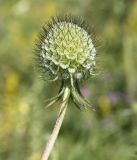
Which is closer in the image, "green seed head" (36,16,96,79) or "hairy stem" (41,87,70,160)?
"hairy stem" (41,87,70,160)

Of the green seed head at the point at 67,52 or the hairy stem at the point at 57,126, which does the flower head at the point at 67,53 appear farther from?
the hairy stem at the point at 57,126

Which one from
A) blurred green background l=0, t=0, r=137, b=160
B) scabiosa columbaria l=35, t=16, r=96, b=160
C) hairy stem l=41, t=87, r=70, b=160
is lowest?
blurred green background l=0, t=0, r=137, b=160

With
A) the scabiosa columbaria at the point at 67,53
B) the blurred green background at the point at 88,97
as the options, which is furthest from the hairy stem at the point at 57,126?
the blurred green background at the point at 88,97

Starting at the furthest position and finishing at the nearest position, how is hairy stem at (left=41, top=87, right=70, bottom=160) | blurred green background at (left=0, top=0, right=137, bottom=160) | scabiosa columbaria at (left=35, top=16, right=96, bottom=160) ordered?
blurred green background at (left=0, top=0, right=137, bottom=160) → scabiosa columbaria at (left=35, top=16, right=96, bottom=160) → hairy stem at (left=41, top=87, right=70, bottom=160)

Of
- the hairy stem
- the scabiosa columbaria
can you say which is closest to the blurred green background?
the scabiosa columbaria

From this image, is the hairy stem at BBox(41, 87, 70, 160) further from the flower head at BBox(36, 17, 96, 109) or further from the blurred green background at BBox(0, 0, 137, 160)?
the blurred green background at BBox(0, 0, 137, 160)

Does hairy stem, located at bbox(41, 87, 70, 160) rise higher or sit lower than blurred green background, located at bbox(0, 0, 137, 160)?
higher

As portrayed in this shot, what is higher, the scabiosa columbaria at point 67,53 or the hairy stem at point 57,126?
the scabiosa columbaria at point 67,53

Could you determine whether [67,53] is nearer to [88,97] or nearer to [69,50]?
[69,50]

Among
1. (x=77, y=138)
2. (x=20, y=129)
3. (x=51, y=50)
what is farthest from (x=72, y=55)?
(x=77, y=138)
